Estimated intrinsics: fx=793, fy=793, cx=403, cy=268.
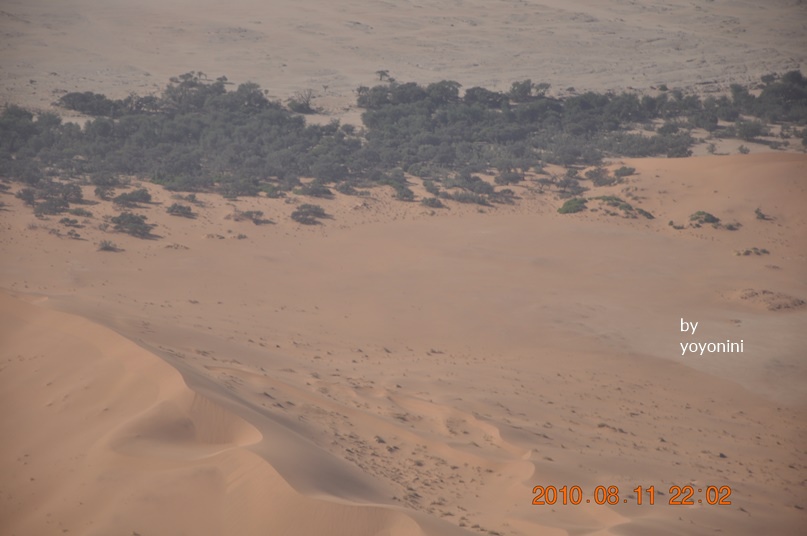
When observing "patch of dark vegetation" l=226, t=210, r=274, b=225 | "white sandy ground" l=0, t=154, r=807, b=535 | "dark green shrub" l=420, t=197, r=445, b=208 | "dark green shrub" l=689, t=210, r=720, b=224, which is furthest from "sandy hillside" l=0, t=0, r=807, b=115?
"dark green shrub" l=689, t=210, r=720, b=224

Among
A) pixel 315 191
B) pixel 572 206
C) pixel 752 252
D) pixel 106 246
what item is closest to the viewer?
pixel 106 246

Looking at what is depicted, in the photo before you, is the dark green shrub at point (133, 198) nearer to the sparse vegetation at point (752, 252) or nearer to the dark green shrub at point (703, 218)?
the dark green shrub at point (703, 218)

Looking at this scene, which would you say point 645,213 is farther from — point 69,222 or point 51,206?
point 51,206

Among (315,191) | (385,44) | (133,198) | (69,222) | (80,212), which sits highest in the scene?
(385,44)

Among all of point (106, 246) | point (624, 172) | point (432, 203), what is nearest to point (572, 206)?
point (624, 172)

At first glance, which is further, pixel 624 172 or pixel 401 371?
pixel 624 172

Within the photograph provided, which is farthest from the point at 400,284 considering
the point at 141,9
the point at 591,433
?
the point at 141,9

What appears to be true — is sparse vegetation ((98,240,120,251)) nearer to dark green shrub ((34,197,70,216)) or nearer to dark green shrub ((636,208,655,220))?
dark green shrub ((34,197,70,216))
